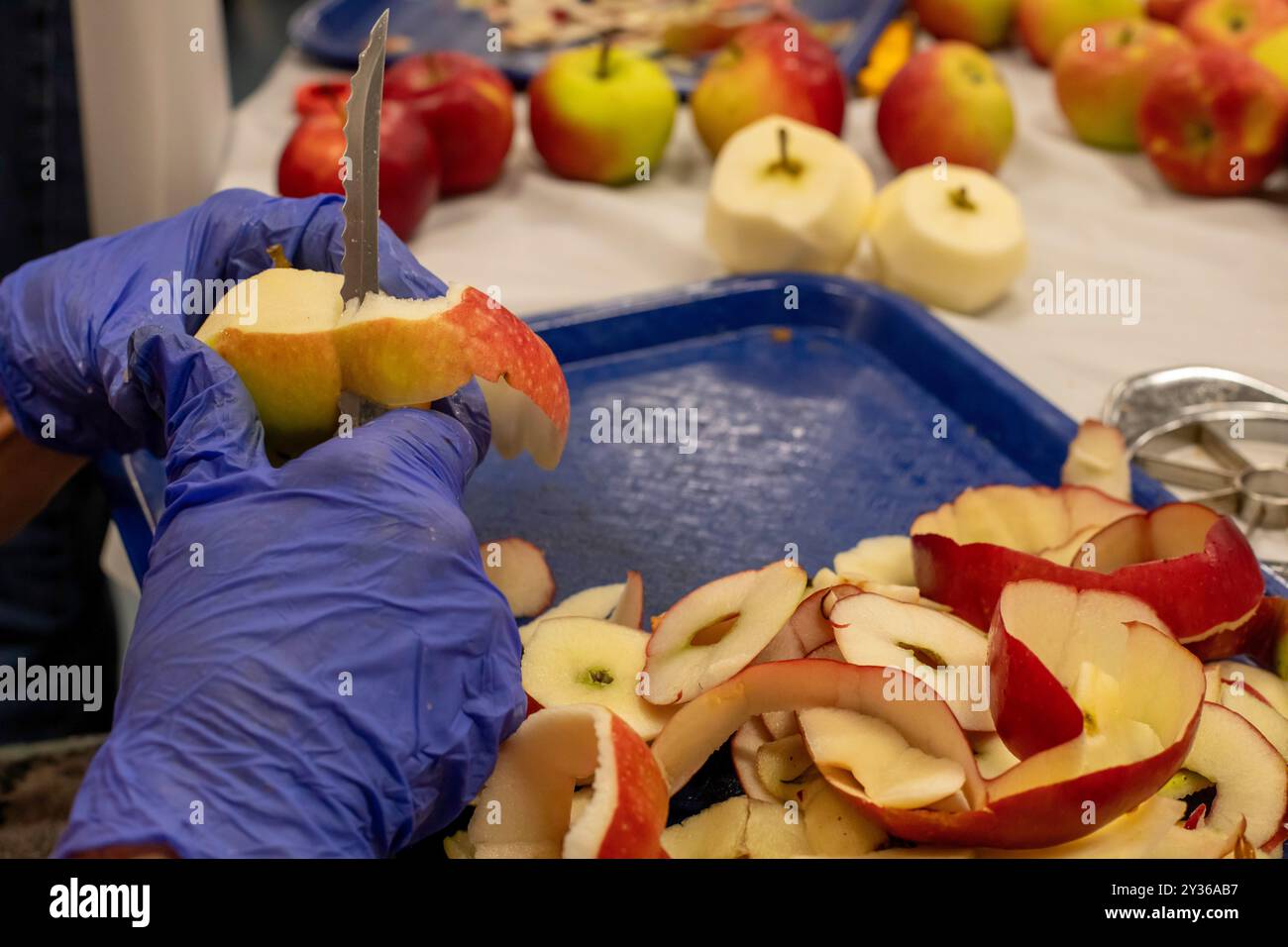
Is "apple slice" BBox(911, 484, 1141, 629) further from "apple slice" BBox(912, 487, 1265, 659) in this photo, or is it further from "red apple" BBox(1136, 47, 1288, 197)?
"red apple" BBox(1136, 47, 1288, 197)

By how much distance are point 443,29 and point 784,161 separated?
105cm

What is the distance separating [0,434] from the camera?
46.5 inches

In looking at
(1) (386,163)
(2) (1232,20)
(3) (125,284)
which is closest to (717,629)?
(3) (125,284)

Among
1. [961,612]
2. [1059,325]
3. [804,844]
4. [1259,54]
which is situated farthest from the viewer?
[1259,54]

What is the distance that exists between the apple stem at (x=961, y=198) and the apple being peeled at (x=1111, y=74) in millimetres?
532

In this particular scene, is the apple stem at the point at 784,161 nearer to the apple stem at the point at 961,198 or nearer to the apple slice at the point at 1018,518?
the apple stem at the point at 961,198

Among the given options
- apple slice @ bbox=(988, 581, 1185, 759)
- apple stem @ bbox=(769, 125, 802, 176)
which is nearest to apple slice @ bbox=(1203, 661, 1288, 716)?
apple slice @ bbox=(988, 581, 1185, 759)

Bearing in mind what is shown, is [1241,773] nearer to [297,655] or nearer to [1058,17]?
[297,655]

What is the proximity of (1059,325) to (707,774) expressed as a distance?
905 millimetres

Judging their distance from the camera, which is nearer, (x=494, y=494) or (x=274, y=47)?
(x=494, y=494)

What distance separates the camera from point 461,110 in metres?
1.75

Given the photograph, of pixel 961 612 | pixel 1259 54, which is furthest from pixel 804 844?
pixel 1259 54

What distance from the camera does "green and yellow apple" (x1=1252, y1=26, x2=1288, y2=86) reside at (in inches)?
69.4
